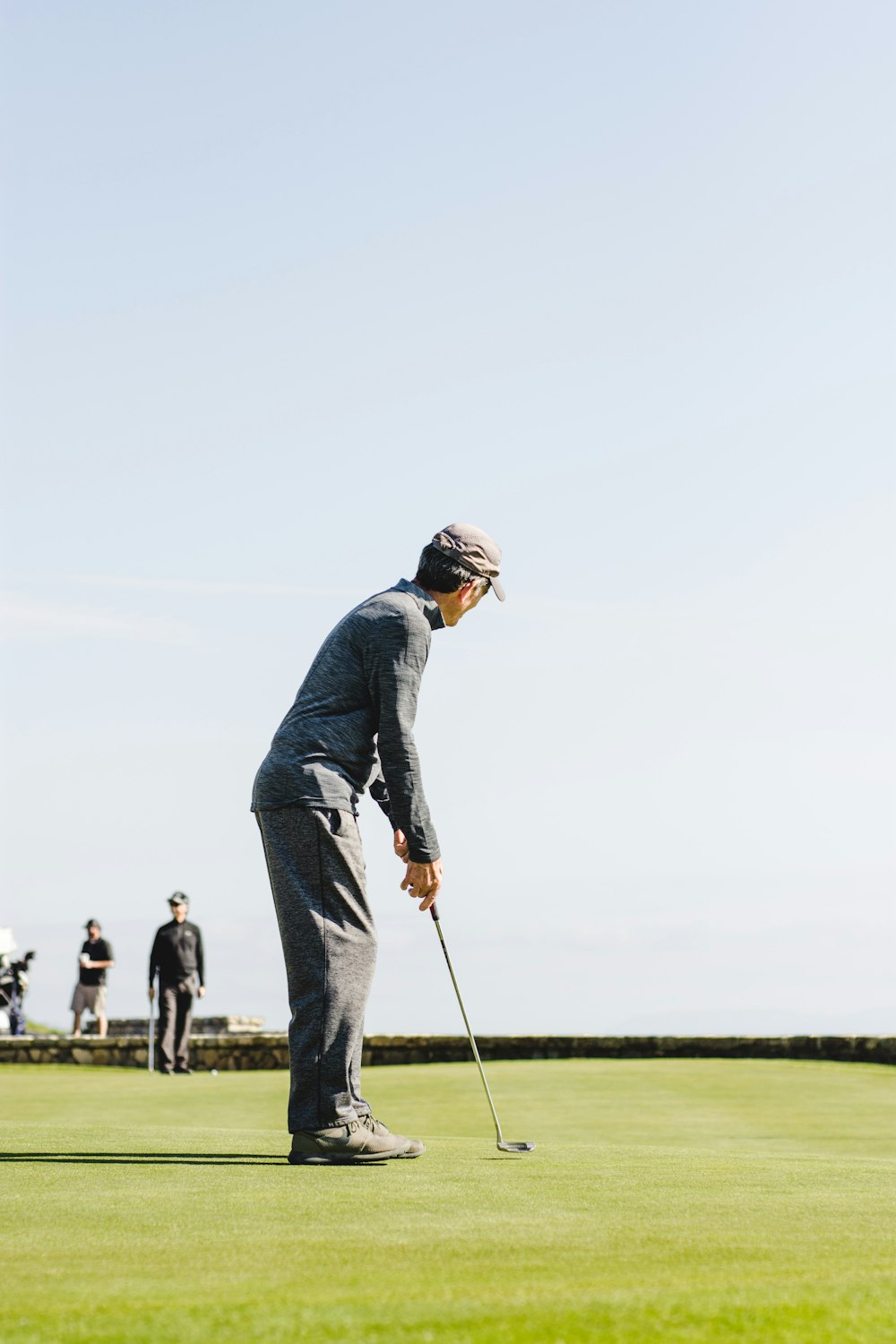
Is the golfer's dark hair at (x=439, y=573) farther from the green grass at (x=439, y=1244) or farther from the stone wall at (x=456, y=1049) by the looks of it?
the stone wall at (x=456, y=1049)

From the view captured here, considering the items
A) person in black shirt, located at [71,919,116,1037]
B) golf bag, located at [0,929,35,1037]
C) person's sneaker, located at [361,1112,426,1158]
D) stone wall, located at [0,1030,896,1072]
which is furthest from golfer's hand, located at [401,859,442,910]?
golf bag, located at [0,929,35,1037]

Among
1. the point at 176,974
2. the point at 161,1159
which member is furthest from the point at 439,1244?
the point at 176,974

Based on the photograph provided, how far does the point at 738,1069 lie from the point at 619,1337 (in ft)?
46.4

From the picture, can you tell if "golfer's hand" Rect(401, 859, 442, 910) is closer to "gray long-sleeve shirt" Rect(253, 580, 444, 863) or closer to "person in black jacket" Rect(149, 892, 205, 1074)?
"gray long-sleeve shirt" Rect(253, 580, 444, 863)

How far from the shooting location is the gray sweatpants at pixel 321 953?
198 inches

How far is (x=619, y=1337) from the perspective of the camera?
232 cm

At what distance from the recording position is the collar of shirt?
5.38 metres

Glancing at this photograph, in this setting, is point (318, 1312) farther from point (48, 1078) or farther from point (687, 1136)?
point (48, 1078)

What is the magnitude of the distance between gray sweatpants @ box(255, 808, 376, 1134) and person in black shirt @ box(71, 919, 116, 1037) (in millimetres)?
19200

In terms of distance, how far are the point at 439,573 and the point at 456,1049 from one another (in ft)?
49.5

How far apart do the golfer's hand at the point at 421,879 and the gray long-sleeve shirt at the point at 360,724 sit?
1.5 inches

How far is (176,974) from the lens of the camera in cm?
1677

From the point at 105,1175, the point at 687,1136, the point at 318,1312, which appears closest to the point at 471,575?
the point at 105,1175

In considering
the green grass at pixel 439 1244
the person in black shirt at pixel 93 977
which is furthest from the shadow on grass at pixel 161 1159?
the person in black shirt at pixel 93 977
